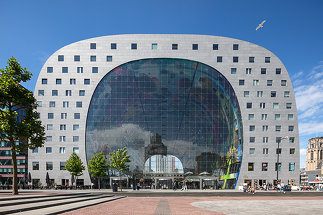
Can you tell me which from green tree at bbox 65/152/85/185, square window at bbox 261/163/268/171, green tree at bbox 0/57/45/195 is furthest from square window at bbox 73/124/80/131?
square window at bbox 261/163/268/171

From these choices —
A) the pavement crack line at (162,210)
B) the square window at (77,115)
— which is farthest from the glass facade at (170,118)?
the pavement crack line at (162,210)

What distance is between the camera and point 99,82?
2549 inches

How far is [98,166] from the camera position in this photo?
56.8 metres

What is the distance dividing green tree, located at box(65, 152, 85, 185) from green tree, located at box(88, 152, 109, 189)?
2265mm

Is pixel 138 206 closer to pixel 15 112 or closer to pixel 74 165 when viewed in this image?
pixel 15 112

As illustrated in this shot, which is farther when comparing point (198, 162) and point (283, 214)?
point (198, 162)

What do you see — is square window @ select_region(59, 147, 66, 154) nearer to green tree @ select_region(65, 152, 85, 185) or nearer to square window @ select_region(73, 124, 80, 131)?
green tree @ select_region(65, 152, 85, 185)

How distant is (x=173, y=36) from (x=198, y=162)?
31.4 meters

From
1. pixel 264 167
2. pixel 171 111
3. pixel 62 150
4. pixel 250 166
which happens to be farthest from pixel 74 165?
pixel 264 167

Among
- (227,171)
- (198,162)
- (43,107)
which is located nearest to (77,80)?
(43,107)

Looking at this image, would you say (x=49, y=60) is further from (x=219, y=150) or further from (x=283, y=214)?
(x=283, y=214)

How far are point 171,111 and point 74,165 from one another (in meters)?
25.1

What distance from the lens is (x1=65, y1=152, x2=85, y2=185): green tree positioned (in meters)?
56.8

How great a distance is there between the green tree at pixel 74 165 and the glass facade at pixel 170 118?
4.78 meters
